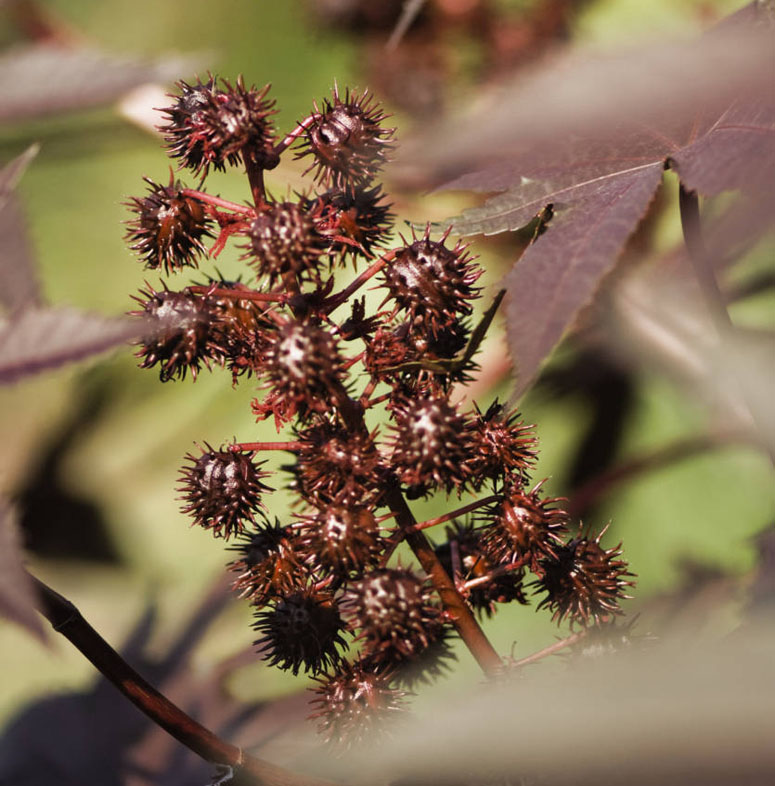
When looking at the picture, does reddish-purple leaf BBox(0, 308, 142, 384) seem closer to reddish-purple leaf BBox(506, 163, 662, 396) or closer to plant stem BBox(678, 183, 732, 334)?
reddish-purple leaf BBox(506, 163, 662, 396)

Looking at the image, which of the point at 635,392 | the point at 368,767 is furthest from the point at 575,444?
the point at 368,767

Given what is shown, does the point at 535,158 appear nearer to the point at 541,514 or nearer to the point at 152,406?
the point at 541,514

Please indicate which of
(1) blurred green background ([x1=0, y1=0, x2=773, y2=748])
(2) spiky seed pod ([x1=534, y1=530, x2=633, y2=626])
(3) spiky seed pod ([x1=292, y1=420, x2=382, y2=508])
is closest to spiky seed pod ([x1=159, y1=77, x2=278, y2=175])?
(3) spiky seed pod ([x1=292, y1=420, x2=382, y2=508])

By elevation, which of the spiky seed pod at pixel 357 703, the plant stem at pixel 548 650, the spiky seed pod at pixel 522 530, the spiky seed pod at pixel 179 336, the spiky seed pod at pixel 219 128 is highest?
the spiky seed pod at pixel 219 128

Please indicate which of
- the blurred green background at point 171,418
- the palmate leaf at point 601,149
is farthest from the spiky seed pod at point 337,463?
the blurred green background at point 171,418

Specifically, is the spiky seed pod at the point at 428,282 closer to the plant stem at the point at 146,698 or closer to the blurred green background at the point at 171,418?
the plant stem at the point at 146,698

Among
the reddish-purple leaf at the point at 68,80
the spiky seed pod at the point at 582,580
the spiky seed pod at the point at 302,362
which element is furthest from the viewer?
the spiky seed pod at the point at 582,580

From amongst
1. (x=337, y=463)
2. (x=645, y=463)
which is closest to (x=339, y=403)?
(x=337, y=463)
